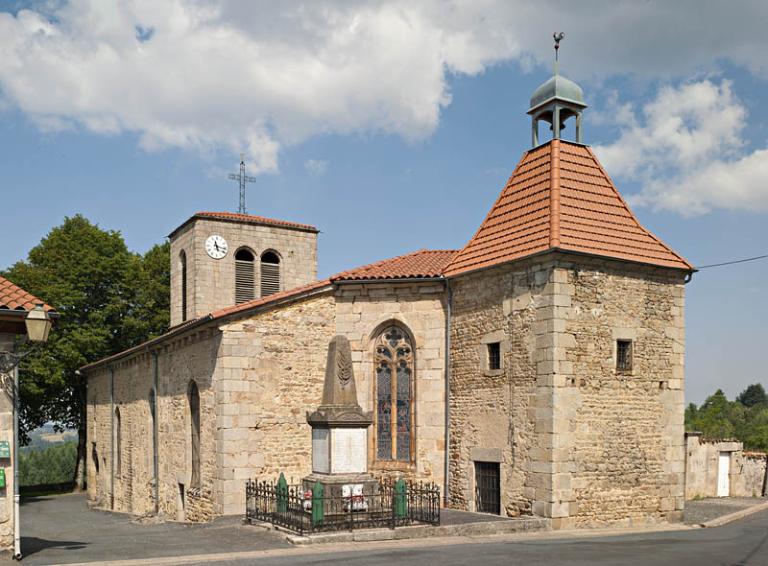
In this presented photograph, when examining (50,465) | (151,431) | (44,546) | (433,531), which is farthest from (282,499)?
(50,465)

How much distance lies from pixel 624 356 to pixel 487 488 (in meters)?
4.25

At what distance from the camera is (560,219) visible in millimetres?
16766

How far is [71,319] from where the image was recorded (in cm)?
3497

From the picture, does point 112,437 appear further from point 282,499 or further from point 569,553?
point 569,553

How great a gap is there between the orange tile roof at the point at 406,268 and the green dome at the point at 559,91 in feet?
15.3

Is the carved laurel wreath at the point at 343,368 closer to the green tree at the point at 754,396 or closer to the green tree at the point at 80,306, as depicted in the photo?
the green tree at the point at 80,306

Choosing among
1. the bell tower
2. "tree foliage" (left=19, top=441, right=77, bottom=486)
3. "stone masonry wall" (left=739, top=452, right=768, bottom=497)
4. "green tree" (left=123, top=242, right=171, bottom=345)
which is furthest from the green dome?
"tree foliage" (left=19, top=441, right=77, bottom=486)

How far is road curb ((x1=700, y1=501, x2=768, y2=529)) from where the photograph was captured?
59.4 ft

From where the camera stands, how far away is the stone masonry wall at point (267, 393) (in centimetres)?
1738

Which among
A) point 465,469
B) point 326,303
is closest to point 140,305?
point 326,303

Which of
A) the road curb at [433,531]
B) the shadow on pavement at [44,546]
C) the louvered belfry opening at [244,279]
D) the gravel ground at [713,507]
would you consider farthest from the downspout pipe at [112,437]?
the gravel ground at [713,507]

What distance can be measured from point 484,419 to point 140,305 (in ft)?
79.7

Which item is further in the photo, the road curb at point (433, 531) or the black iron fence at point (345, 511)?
the black iron fence at point (345, 511)

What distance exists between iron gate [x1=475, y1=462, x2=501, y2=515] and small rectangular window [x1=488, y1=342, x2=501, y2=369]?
218 cm
